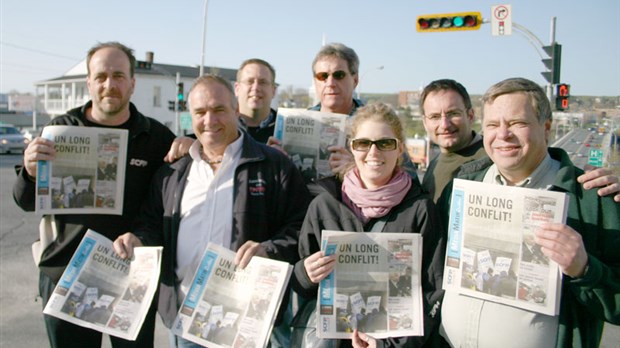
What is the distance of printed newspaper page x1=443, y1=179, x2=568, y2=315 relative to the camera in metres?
2.08

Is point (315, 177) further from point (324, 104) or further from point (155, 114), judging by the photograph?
point (155, 114)

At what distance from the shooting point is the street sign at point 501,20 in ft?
45.3

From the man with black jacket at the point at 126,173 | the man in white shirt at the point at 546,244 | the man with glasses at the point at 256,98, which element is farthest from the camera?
the man with glasses at the point at 256,98

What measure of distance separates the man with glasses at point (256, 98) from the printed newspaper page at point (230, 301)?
5.34 ft

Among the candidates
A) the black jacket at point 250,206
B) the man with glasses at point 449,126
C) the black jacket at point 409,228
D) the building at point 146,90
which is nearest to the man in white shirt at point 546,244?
the black jacket at point 409,228

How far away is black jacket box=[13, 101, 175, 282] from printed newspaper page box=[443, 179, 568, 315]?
2028 millimetres

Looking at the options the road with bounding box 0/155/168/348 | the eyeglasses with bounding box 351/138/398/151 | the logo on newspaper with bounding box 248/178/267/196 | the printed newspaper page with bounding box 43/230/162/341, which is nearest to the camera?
the eyeglasses with bounding box 351/138/398/151

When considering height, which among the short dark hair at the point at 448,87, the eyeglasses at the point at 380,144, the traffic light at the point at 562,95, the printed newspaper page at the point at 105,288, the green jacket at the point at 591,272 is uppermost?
the traffic light at the point at 562,95

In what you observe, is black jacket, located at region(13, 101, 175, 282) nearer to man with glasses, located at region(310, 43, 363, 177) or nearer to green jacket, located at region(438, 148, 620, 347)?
man with glasses, located at region(310, 43, 363, 177)

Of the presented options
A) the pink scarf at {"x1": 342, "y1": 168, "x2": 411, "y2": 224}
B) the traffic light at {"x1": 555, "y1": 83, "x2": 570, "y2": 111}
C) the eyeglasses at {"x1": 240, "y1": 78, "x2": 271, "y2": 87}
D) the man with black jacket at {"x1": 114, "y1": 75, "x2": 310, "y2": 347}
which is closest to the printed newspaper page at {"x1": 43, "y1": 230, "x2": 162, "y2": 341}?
the man with black jacket at {"x1": 114, "y1": 75, "x2": 310, "y2": 347}

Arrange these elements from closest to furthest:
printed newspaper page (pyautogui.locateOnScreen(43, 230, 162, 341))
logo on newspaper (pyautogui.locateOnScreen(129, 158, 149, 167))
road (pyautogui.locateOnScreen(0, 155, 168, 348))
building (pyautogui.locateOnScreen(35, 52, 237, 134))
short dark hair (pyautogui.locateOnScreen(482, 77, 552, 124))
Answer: short dark hair (pyautogui.locateOnScreen(482, 77, 552, 124))
printed newspaper page (pyautogui.locateOnScreen(43, 230, 162, 341))
logo on newspaper (pyautogui.locateOnScreen(129, 158, 149, 167))
road (pyautogui.locateOnScreen(0, 155, 168, 348))
building (pyautogui.locateOnScreen(35, 52, 237, 134))

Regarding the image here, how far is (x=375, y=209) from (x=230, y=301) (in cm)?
93

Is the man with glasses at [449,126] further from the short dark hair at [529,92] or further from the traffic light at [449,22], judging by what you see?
the traffic light at [449,22]

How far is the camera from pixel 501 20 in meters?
13.9
